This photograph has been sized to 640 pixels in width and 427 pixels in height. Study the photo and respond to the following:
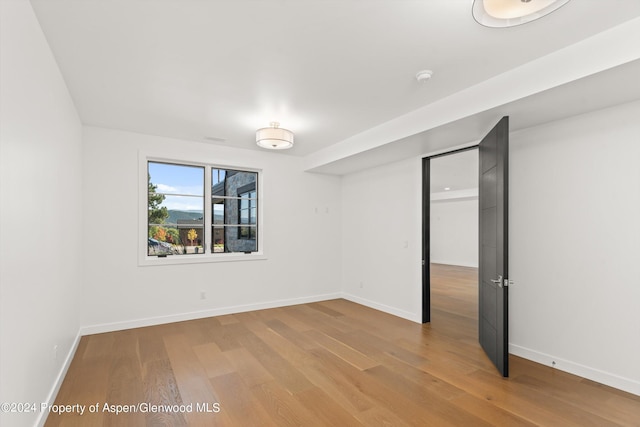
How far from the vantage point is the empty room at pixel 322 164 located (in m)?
1.96

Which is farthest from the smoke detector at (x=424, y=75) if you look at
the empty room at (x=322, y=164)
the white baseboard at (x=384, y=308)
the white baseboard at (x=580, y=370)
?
the white baseboard at (x=384, y=308)

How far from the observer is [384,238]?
5.24 meters

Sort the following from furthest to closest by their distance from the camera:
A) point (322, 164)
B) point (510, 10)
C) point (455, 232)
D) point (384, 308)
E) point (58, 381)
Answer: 1. point (455, 232)
2. point (322, 164)
3. point (384, 308)
4. point (58, 381)
5. point (510, 10)

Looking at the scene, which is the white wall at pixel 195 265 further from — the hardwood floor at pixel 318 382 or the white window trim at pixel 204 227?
the hardwood floor at pixel 318 382

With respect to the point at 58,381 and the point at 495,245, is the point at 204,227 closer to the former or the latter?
the point at 58,381

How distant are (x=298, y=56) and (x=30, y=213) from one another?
2073mm

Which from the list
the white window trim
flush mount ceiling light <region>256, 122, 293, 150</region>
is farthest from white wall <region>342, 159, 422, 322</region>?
flush mount ceiling light <region>256, 122, 293, 150</region>

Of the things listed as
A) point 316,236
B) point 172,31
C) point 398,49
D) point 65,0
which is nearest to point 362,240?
point 316,236

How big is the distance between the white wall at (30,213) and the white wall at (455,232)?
1075cm

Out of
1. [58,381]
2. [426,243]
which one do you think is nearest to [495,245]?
[426,243]

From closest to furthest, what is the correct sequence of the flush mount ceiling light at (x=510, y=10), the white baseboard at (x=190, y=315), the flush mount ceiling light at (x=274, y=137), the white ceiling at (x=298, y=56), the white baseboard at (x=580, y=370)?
the flush mount ceiling light at (x=510, y=10) < the white ceiling at (x=298, y=56) < the white baseboard at (x=580, y=370) < the flush mount ceiling light at (x=274, y=137) < the white baseboard at (x=190, y=315)

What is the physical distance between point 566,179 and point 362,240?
3.24m

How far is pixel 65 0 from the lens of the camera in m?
1.83

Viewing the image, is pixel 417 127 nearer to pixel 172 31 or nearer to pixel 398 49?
pixel 398 49
